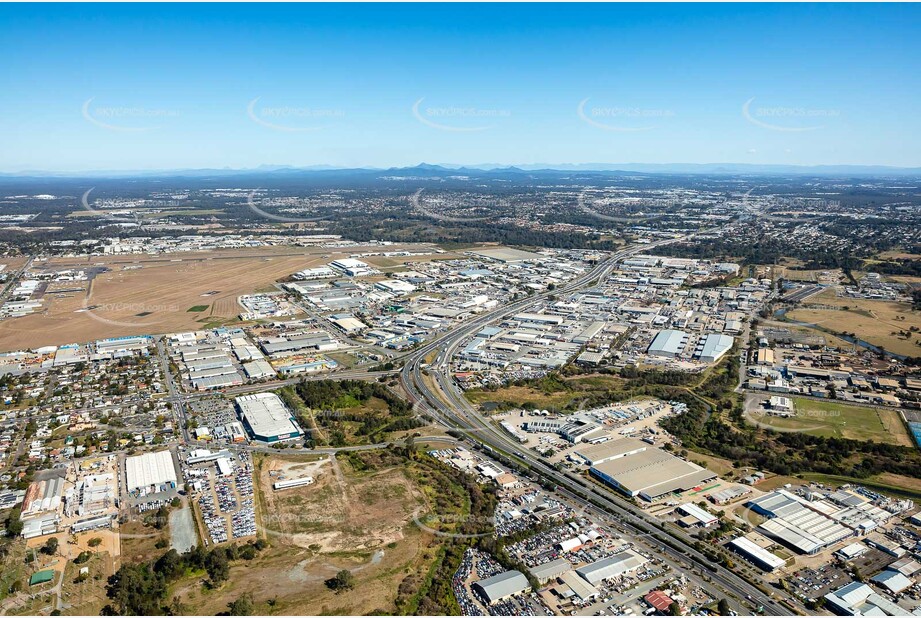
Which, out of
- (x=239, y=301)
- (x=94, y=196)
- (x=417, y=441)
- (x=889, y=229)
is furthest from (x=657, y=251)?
(x=94, y=196)

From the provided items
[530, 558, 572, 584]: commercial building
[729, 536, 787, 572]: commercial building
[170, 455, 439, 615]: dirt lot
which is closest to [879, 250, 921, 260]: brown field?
[729, 536, 787, 572]: commercial building

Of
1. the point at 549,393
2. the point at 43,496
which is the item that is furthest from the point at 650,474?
the point at 43,496

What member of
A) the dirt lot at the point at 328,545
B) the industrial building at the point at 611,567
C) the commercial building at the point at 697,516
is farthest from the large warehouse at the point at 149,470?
the commercial building at the point at 697,516

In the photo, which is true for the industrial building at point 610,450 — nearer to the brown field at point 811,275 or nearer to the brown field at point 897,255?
the brown field at point 811,275

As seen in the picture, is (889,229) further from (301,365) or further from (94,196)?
(94,196)

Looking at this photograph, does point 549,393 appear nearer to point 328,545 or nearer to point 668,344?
point 668,344
